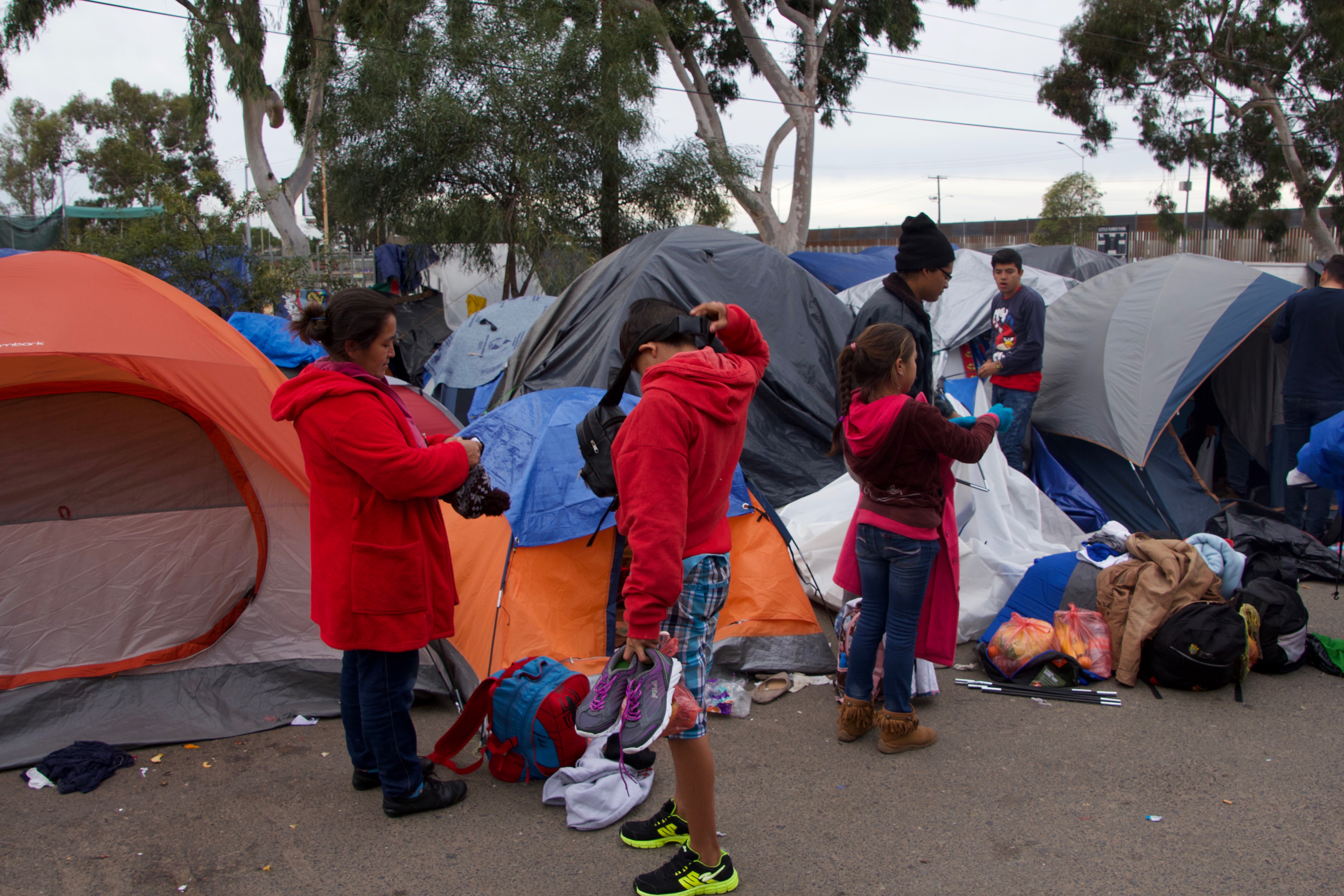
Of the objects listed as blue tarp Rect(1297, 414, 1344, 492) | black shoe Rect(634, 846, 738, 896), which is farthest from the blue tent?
black shoe Rect(634, 846, 738, 896)

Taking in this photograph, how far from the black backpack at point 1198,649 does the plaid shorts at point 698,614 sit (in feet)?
7.90

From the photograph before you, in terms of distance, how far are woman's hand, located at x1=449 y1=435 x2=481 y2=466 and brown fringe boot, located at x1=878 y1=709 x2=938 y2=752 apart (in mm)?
1760

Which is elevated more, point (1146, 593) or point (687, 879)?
point (1146, 593)

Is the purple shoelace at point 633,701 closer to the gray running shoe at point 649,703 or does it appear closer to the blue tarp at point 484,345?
the gray running shoe at point 649,703

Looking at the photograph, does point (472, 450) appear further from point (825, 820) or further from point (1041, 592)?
point (1041, 592)

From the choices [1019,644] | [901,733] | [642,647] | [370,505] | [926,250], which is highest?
[926,250]

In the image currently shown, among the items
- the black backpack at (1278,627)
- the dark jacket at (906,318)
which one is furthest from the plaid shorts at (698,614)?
the black backpack at (1278,627)

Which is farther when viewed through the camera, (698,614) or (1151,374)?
(1151,374)

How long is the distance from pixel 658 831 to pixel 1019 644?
78.6 inches

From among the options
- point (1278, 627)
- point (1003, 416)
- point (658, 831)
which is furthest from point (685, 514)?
point (1278, 627)

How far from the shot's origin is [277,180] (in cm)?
1680

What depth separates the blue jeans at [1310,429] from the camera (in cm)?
534

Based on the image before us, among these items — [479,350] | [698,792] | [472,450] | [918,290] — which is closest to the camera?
[698,792]

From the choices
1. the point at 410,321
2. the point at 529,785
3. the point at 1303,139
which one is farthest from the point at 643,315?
the point at 1303,139
